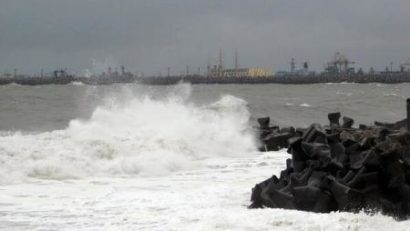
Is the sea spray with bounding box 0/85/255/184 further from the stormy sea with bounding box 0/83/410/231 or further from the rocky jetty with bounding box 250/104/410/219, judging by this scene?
the rocky jetty with bounding box 250/104/410/219

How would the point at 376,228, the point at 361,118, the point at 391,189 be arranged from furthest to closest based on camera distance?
the point at 361,118 → the point at 391,189 → the point at 376,228

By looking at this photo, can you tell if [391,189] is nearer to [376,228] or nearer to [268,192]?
[376,228]

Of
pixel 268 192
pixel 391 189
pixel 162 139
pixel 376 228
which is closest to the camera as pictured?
pixel 376 228

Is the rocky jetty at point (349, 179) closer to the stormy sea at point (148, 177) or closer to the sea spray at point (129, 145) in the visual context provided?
the stormy sea at point (148, 177)

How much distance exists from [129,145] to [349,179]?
7821 millimetres

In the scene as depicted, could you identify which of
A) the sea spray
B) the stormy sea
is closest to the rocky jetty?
the stormy sea

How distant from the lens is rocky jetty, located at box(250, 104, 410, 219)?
8203 mm

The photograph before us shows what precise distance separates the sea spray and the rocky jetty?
447 cm

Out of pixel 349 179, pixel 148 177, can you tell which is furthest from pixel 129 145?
pixel 349 179

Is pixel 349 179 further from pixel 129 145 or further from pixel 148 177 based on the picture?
pixel 129 145

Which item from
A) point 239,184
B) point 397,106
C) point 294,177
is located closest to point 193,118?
point 239,184

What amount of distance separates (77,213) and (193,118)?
44.2 feet

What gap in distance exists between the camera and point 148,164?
13602mm

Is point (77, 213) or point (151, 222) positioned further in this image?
point (77, 213)
